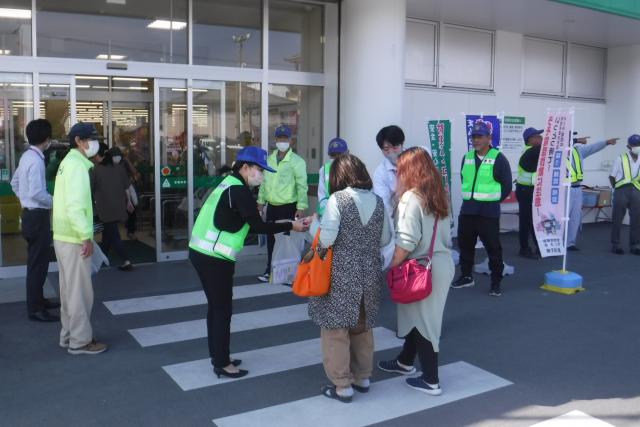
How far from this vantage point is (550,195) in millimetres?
8773

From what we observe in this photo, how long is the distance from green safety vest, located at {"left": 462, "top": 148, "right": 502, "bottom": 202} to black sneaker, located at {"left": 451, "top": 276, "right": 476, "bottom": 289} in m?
1.10

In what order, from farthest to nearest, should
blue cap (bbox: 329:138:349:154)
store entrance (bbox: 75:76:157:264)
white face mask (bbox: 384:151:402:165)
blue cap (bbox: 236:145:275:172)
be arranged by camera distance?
store entrance (bbox: 75:76:157:264)
blue cap (bbox: 329:138:349:154)
white face mask (bbox: 384:151:402:165)
blue cap (bbox: 236:145:275:172)

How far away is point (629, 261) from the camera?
9914 millimetres

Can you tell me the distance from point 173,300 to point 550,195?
17.0ft

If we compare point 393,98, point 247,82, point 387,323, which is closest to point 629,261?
point 393,98

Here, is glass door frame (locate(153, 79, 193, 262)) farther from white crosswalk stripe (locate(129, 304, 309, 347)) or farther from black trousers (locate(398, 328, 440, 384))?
black trousers (locate(398, 328, 440, 384))

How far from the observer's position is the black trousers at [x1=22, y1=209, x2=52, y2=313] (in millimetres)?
6211

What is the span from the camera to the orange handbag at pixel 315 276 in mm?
4270

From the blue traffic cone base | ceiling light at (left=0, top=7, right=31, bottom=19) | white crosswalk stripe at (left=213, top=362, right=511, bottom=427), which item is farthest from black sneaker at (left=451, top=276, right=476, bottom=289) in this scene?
ceiling light at (left=0, top=7, right=31, bottom=19)

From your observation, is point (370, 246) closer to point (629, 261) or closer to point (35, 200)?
point (35, 200)

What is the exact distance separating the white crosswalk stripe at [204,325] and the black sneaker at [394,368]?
5.12 ft

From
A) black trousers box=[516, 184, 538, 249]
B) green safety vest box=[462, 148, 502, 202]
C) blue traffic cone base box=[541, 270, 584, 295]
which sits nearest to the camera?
green safety vest box=[462, 148, 502, 202]

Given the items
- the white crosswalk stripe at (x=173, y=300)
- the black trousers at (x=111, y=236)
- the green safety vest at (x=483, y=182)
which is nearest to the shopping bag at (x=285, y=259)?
the white crosswalk stripe at (x=173, y=300)

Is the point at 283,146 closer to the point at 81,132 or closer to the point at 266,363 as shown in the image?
the point at 81,132
